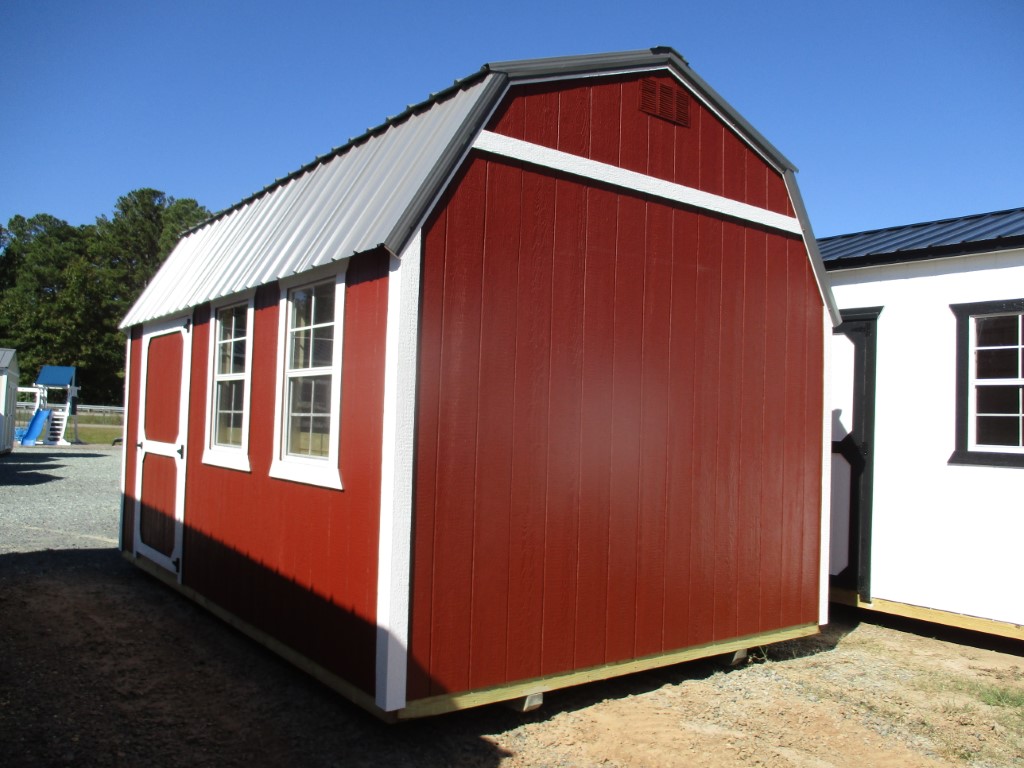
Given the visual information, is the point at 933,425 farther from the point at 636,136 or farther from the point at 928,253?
the point at 636,136

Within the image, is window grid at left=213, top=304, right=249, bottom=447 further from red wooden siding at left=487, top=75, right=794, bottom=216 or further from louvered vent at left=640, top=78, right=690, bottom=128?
louvered vent at left=640, top=78, right=690, bottom=128

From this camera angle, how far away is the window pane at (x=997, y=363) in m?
7.09

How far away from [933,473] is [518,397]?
14.5 feet

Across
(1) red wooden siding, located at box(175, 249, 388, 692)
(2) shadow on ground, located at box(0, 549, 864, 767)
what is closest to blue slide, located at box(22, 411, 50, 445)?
(2) shadow on ground, located at box(0, 549, 864, 767)

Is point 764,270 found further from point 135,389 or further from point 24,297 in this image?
point 24,297

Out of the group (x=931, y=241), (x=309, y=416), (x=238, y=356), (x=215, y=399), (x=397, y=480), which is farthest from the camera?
(x=931, y=241)

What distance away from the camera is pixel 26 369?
4719 cm

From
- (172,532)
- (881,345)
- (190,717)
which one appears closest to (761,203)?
(881,345)

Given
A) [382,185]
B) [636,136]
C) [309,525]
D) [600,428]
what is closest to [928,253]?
[636,136]

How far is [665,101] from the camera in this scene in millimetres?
5879

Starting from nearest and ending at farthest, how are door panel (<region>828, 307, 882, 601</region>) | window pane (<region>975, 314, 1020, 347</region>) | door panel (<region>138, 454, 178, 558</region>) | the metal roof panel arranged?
the metal roof panel
window pane (<region>975, 314, 1020, 347</region>)
door panel (<region>138, 454, 178, 558</region>)
door panel (<region>828, 307, 882, 601</region>)

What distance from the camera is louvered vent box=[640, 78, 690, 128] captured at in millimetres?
5766

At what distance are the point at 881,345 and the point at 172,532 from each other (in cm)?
666

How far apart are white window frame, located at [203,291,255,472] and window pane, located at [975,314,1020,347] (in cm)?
598
